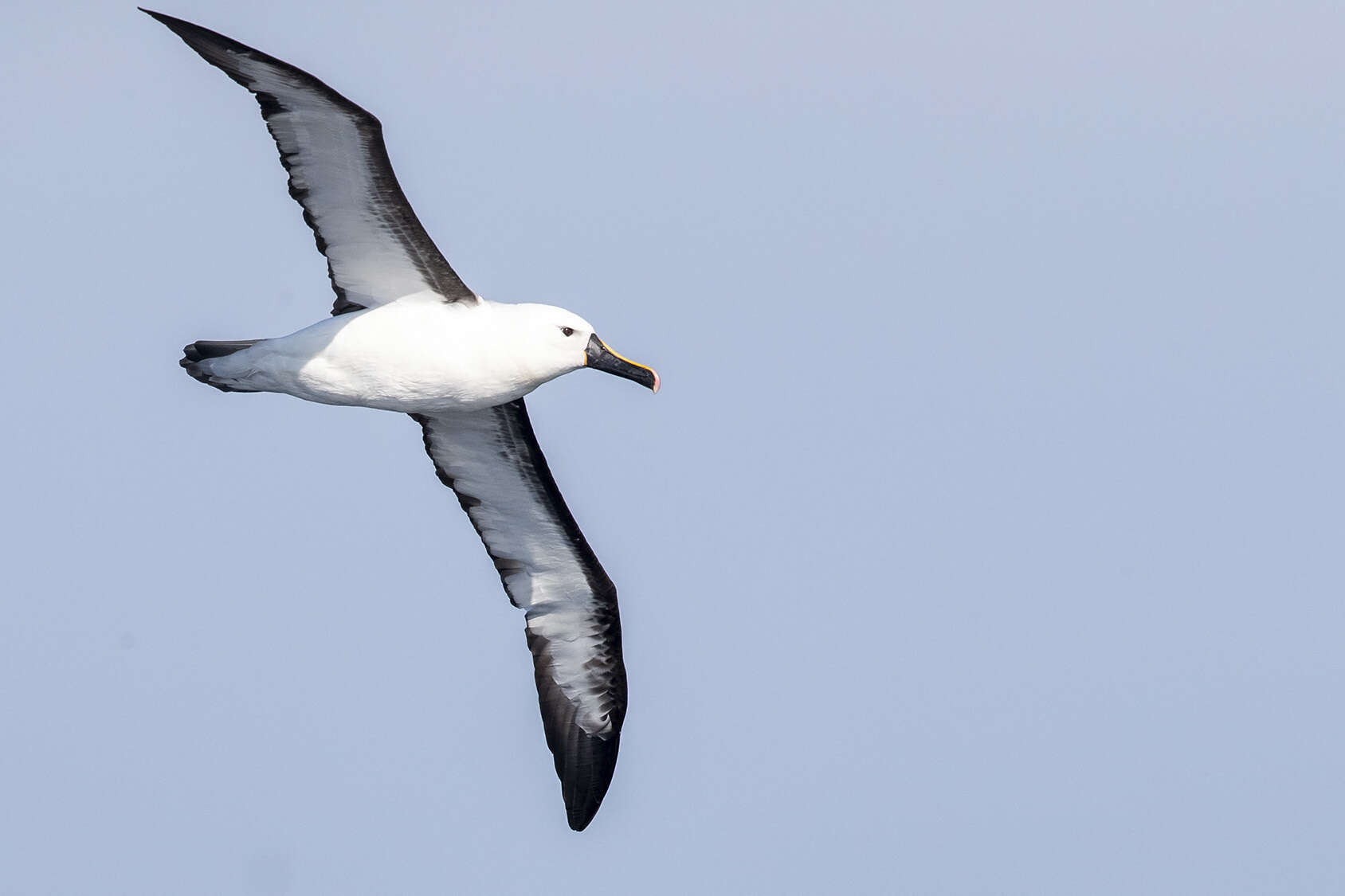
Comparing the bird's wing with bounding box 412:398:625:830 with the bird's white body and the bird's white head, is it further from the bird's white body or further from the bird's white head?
the bird's white body

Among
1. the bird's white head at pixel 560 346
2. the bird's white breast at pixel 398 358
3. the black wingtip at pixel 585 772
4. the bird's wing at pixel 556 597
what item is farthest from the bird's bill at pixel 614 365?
the black wingtip at pixel 585 772

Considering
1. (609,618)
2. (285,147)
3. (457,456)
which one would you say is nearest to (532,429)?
(457,456)

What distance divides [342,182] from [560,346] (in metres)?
2.12

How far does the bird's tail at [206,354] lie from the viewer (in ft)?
51.7

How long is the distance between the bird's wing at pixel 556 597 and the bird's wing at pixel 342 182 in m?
2.18

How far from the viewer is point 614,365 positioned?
16.5 metres

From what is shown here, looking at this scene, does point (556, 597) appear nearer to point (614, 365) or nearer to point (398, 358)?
point (614, 365)

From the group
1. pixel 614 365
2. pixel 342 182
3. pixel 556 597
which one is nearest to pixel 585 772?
pixel 556 597

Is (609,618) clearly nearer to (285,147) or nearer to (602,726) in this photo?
(602,726)

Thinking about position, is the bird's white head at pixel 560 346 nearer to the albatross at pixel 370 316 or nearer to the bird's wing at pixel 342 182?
the albatross at pixel 370 316

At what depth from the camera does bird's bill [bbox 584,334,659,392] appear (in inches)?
642

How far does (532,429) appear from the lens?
18031 mm

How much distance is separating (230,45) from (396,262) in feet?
7.74

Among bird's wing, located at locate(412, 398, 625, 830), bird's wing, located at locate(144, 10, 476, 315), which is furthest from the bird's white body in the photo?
bird's wing, located at locate(412, 398, 625, 830)
